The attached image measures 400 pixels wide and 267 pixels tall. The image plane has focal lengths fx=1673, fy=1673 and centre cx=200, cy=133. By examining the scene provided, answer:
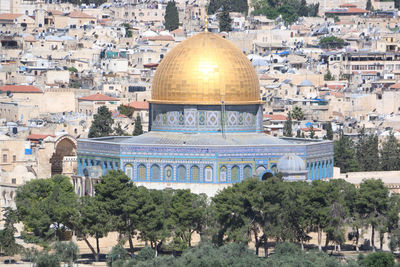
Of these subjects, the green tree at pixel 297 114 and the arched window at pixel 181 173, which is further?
the green tree at pixel 297 114

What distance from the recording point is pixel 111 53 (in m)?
106

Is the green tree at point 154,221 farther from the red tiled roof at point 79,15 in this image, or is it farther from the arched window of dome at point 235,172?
the red tiled roof at point 79,15

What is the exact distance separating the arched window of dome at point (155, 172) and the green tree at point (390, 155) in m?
15.8

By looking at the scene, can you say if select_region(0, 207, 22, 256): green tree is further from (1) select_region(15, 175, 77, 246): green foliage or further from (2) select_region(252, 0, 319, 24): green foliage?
(2) select_region(252, 0, 319, 24): green foliage

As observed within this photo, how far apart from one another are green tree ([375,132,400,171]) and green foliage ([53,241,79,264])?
917 inches

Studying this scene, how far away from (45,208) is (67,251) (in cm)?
309

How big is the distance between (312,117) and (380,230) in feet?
109

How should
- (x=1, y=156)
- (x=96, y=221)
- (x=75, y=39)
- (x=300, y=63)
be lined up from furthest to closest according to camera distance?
(x=75, y=39)
(x=300, y=63)
(x=1, y=156)
(x=96, y=221)

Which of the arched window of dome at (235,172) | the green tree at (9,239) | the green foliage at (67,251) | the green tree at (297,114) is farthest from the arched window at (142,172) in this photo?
→ the green tree at (297,114)

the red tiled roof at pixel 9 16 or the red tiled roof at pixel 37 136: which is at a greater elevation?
the red tiled roof at pixel 9 16

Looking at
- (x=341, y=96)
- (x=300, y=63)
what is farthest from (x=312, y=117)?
(x=300, y=63)

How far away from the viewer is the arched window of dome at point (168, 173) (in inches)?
2336

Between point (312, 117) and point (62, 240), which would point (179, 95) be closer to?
point (62, 240)

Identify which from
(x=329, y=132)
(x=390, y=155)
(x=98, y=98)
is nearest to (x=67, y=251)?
(x=390, y=155)
